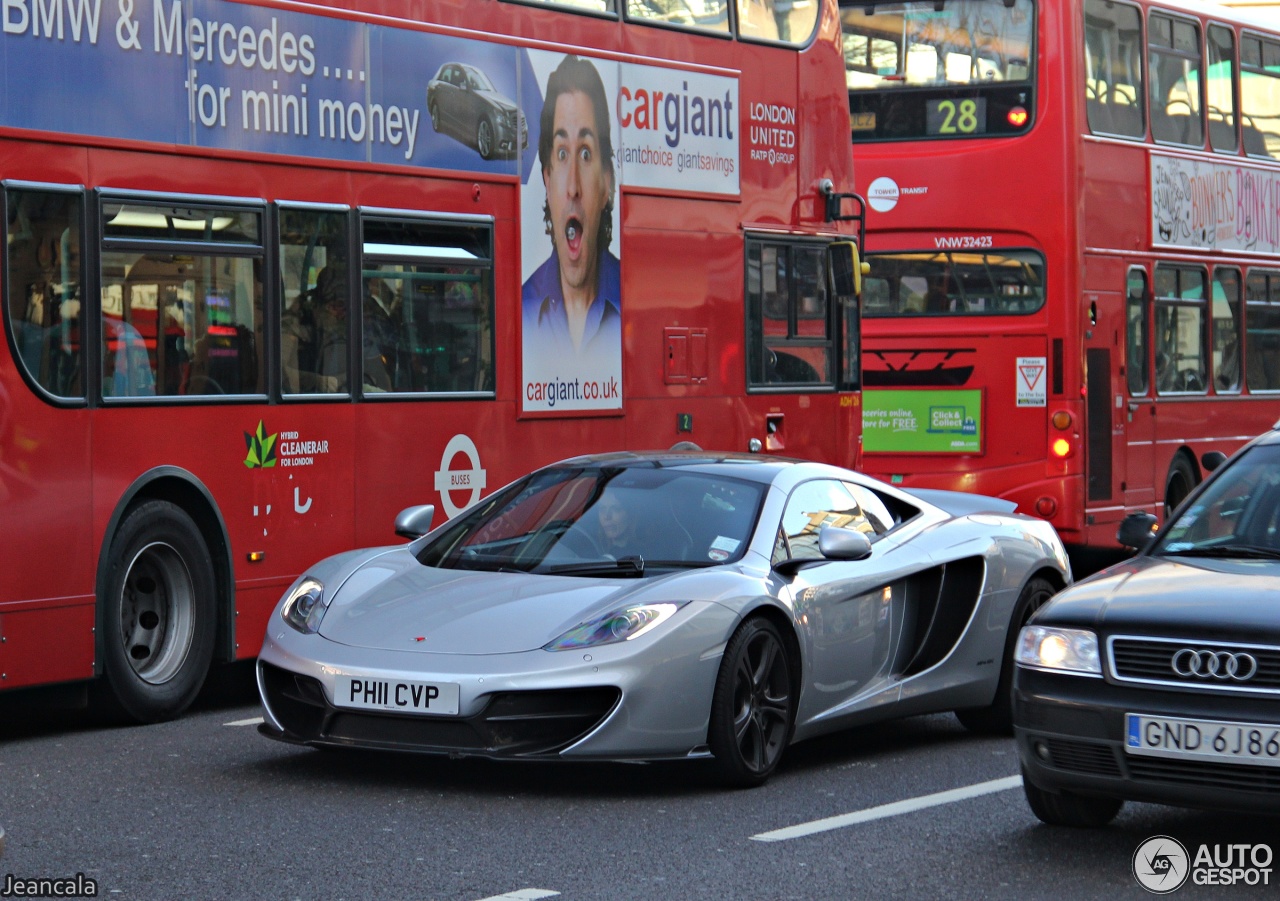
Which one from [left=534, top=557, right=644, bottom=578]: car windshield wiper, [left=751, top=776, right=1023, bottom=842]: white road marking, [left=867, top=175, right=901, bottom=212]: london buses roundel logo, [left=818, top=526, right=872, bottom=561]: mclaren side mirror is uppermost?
[left=867, top=175, right=901, bottom=212]: london buses roundel logo

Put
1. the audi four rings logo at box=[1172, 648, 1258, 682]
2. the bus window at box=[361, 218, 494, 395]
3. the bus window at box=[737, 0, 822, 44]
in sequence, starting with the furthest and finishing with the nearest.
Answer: the bus window at box=[737, 0, 822, 44] → the bus window at box=[361, 218, 494, 395] → the audi four rings logo at box=[1172, 648, 1258, 682]

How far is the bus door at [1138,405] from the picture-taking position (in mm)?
17438

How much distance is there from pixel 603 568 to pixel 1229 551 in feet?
7.80

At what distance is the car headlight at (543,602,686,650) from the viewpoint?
730 centimetres

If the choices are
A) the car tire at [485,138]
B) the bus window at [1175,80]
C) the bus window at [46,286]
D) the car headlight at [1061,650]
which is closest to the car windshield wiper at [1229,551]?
the car headlight at [1061,650]

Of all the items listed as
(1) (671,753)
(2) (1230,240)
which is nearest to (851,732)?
(1) (671,753)

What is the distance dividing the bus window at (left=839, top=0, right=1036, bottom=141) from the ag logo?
10.7 meters

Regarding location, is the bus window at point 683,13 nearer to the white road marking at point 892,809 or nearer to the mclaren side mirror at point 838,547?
the mclaren side mirror at point 838,547

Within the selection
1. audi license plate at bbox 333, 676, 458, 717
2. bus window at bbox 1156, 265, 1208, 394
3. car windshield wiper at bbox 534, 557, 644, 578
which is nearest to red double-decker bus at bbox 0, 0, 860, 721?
audi license plate at bbox 333, 676, 458, 717

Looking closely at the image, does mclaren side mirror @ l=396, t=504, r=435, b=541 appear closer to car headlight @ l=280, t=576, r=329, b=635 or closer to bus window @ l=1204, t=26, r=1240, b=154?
car headlight @ l=280, t=576, r=329, b=635

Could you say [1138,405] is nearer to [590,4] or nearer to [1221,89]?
[1221,89]

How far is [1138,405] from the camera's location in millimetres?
17734

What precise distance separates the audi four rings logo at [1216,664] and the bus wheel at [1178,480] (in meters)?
12.5

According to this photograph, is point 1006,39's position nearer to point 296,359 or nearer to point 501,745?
point 296,359
